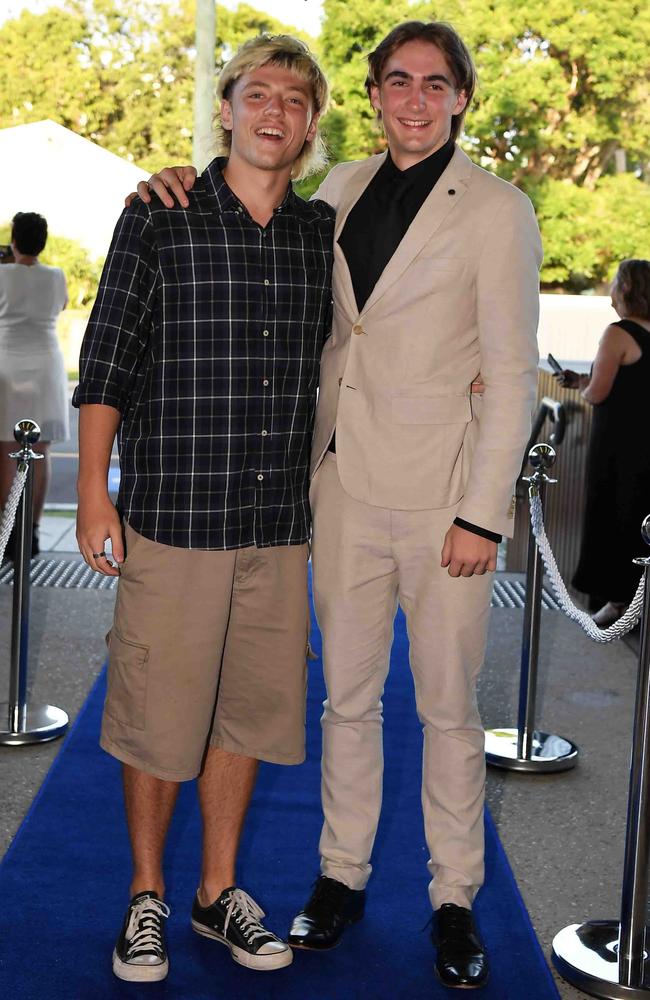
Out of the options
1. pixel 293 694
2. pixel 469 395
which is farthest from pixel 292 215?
pixel 293 694

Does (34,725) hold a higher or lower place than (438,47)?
lower

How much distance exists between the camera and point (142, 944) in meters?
2.65

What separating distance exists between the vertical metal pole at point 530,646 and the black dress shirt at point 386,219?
149 cm

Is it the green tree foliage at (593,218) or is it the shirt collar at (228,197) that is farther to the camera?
the green tree foliage at (593,218)

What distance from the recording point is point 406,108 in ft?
8.65

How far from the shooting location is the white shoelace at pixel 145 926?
265 cm

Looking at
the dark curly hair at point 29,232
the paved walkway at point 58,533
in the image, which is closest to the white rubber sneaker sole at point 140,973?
the paved walkway at point 58,533

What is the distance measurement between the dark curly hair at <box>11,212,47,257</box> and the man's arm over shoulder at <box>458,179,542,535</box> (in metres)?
4.22

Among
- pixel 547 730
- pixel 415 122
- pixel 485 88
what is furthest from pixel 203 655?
pixel 485 88

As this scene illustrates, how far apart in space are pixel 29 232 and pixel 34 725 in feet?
10.2

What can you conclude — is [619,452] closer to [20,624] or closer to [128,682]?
[20,624]

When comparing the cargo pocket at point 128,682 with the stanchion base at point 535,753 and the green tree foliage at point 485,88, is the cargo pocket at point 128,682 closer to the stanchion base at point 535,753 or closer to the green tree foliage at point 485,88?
the stanchion base at point 535,753

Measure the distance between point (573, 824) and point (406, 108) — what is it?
209cm

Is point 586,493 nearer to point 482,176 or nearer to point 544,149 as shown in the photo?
point 482,176
